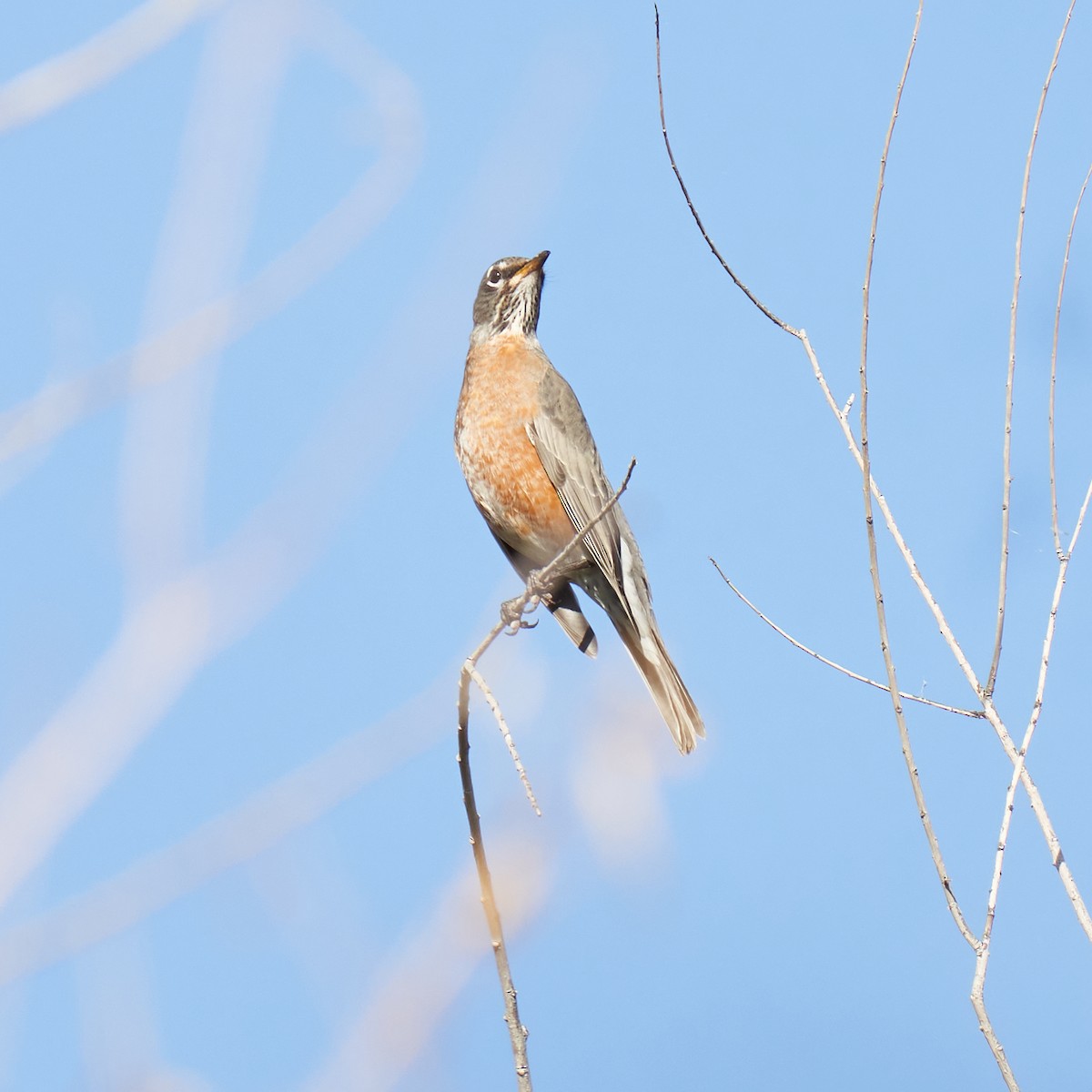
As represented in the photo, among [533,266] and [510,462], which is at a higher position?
[533,266]

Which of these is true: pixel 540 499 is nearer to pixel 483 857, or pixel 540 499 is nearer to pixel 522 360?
pixel 522 360

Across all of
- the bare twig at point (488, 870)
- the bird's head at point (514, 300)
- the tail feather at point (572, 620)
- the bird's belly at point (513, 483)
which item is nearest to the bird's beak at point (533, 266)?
the bird's head at point (514, 300)

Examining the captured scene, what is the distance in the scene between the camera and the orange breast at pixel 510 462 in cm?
727

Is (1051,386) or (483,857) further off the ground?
(1051,386)

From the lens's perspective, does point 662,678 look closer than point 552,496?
Yes

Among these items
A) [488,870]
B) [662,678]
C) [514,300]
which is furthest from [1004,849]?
[514,300]

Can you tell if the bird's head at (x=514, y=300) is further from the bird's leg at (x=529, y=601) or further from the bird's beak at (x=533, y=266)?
the bird's leg at (x=529, y=601)

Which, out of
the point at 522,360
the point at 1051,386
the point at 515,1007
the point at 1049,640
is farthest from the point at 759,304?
the point at 522,360

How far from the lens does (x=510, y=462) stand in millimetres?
7281

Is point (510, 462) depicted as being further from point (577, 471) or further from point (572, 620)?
point (572, 620)

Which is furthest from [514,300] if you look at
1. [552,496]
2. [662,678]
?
[662,678]

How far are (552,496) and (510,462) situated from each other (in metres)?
0.28

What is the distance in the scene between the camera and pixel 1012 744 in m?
3.64

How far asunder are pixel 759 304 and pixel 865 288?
17.9 inches
